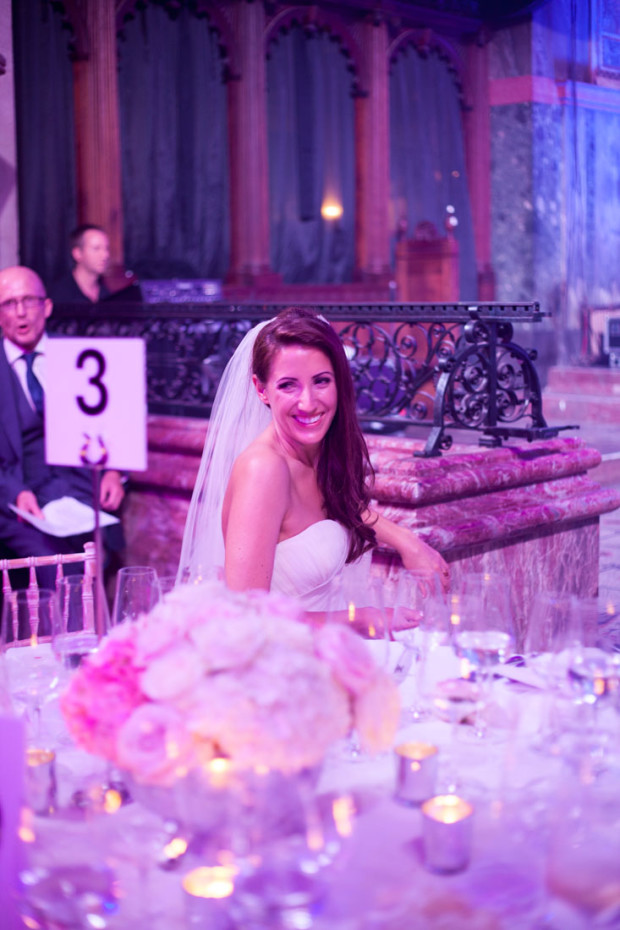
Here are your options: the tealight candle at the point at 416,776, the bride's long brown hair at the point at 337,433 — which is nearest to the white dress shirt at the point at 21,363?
the bride's long brown hair at the point at 337,433

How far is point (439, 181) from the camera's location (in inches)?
548

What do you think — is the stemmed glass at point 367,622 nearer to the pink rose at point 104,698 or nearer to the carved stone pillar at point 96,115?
the pink rose at point 104,698

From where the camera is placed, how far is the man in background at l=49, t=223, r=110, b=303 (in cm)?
646

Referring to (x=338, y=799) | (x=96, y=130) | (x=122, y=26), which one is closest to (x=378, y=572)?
(x=338, y=799)

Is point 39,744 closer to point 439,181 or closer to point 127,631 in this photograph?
point 127,631

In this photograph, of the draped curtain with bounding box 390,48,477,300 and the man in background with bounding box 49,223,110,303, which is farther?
the draped curtain with bounding box 390,48,477,300

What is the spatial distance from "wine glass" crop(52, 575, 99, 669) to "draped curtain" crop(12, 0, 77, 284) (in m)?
8.30

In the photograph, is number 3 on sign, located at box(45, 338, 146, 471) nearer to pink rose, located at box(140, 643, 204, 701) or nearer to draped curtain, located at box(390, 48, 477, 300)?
pink rose, located at box(140, 643, 204, 701)

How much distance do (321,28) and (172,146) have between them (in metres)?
2.30

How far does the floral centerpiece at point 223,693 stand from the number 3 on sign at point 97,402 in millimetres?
804

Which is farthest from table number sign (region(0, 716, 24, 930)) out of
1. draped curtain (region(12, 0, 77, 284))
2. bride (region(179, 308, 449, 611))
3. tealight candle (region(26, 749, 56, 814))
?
draped curtain (region(12, 0, 77, 284))

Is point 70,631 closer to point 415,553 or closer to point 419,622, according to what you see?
point 419,622

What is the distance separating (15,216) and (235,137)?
5097 millimetres

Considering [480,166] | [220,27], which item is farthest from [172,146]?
[480,166]
